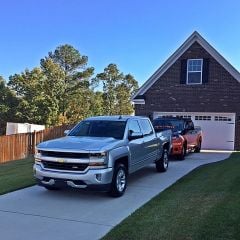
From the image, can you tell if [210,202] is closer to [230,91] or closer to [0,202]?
[0,202]

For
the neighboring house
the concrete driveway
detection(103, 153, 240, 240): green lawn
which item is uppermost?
the neighboring house

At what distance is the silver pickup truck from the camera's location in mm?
8812

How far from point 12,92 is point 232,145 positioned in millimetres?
25785

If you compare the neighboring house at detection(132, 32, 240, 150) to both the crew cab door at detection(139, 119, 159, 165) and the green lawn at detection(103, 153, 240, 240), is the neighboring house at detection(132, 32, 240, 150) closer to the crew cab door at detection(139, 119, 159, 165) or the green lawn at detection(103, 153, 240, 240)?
Answer: the crew cab door at detection(139, 119, 159, 165)

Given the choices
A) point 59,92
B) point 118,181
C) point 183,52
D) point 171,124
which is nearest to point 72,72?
point 59,92

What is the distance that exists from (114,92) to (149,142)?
1817 inches

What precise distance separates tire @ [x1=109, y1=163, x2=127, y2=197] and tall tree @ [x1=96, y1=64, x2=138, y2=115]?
1803 inches

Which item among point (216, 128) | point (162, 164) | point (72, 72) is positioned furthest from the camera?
point (72, 72)

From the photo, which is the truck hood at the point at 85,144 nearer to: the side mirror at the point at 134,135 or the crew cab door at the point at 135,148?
the side mirror at the point at 134,135

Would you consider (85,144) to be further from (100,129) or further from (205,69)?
(205,69)

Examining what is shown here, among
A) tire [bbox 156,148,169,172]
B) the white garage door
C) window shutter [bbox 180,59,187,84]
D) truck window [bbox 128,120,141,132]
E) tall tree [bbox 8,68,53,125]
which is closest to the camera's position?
truck window [bbox 128,120,141,132]

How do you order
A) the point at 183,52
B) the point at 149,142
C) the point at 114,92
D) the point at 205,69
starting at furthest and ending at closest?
the point at 114,92 → the point at 183,52 → the point at 205,69 → the point at 149,142

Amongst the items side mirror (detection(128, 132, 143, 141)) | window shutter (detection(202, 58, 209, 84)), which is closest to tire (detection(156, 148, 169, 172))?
side mirror (detection(128, 132, 143, 141))

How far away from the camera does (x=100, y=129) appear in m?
10.6
